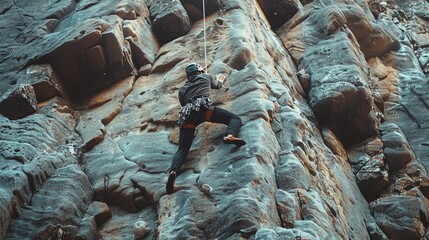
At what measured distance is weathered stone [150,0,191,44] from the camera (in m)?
13.0

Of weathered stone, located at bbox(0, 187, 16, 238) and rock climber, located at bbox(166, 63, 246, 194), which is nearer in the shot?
weathered stone, located at bbox(0, 187, 16, 238)

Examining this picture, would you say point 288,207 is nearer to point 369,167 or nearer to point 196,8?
point 369,167

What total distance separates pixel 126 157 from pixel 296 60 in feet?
24.3

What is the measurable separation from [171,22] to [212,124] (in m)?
5.27

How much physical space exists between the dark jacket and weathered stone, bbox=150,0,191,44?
14.2 feet

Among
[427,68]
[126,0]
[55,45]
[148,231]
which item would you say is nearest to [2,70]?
[55,45]

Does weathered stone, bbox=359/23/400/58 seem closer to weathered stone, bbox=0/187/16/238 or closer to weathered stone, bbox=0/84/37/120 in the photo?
weathered stone, bbox=0/84/37/120

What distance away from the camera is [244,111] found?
8828 mm

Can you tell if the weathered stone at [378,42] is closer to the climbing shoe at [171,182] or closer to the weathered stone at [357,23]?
the weathered stone at [357,23]

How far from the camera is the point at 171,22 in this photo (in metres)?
13.1

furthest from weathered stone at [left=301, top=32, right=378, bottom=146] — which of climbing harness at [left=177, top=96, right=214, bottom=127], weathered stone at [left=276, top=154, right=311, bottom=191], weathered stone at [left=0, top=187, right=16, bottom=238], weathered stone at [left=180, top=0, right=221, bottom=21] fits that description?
weathered stone at [left=0, top=187, right=16, bottom=238]

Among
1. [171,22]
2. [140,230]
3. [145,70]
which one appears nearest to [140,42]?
[145,70]

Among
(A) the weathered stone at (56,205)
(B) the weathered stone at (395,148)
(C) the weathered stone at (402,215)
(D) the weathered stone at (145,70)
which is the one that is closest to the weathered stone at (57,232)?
(A) the weathered stone at (56,205)

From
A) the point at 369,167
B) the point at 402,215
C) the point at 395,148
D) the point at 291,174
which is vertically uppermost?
the point at 291,174
